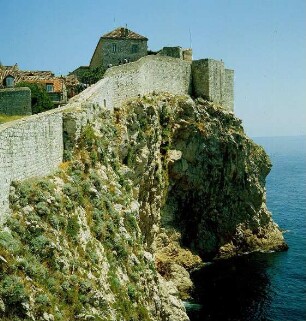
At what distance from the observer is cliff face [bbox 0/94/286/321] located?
19.3 meters

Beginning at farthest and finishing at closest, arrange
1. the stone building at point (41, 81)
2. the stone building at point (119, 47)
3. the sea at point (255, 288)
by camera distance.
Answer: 1. the stone building at point (119, 47)
2. the sea at point (255, 288)
3. the stone building at point (41, 81)

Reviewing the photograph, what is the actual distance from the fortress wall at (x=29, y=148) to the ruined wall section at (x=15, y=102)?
8.60m

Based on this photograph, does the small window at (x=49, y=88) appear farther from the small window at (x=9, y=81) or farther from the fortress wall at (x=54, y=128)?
the fortress wall at (x=54, y=128)

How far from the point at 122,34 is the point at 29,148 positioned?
44.8 metres

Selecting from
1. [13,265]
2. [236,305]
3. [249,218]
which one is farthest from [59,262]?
[249,218]

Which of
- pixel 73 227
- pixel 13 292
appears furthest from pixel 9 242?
pixel 73 227

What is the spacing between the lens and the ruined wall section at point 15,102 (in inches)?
1373

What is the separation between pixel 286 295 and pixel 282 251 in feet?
51.8

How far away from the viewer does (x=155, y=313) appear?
3009cm

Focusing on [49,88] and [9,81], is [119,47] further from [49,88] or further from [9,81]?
[9,81]

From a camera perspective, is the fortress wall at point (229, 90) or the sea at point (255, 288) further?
the fortress wall at point (229, 90)

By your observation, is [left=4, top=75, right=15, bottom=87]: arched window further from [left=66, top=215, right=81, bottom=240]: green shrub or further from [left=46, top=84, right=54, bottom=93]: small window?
[left=66, top=215, right=81, bottom=240]: green shrub

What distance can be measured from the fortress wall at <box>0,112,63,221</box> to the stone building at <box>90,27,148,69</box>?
35.7 metres

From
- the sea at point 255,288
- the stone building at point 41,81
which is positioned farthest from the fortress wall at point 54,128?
the sea at point 255,288
